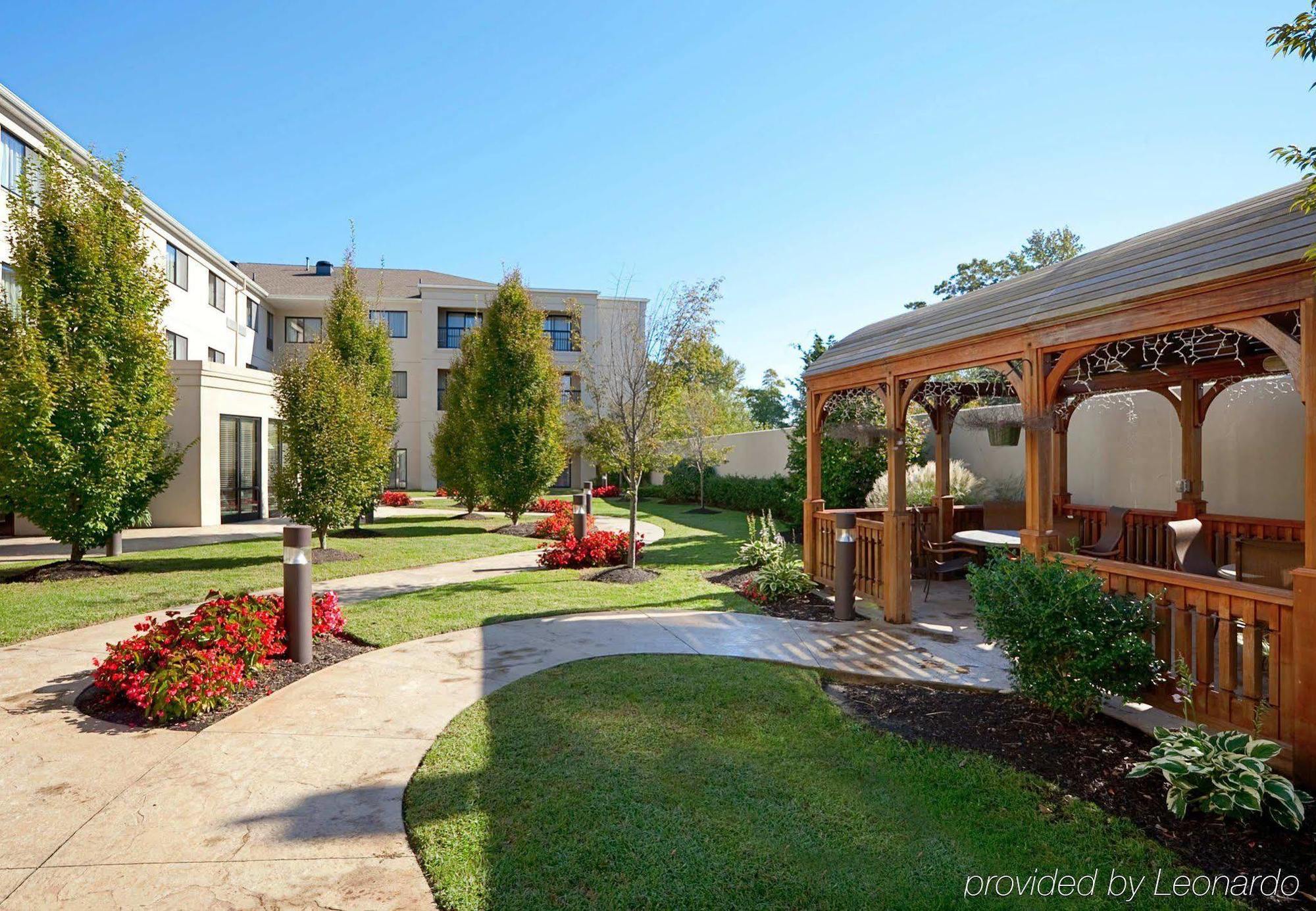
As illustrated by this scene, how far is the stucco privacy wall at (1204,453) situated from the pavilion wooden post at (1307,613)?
5370 millimetres

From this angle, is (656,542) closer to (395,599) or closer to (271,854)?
(395,599)

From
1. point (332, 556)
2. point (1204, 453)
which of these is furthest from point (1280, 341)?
point (332, 556)

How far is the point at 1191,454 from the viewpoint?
805 cm

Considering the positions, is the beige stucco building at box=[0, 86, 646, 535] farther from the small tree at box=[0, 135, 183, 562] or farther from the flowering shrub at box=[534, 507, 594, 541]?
the flowering shrub at box=[534, 507, 594, 541]

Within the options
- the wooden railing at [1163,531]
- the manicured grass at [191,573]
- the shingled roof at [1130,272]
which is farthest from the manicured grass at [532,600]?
the wooden railing at [1163,531]

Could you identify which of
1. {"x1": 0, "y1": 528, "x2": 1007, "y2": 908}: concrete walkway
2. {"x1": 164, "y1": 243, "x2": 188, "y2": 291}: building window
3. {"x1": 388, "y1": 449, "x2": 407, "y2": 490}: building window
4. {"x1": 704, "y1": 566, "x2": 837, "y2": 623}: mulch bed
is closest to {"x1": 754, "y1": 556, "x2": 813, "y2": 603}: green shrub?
{"x1": 704, "y1": 566, "x2": 837, "y2": 623}: mulch bed

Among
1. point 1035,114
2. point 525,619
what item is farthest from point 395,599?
point 1035,114

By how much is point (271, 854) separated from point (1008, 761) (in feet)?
12.3

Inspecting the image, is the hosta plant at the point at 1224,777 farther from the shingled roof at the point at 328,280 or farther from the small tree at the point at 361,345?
the shingled roof at the point at 328,280

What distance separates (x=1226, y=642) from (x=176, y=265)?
24136 mm

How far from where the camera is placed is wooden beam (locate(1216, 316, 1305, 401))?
373 centimetres

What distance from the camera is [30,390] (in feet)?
29.3

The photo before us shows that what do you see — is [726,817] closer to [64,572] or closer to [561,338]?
[64,572]

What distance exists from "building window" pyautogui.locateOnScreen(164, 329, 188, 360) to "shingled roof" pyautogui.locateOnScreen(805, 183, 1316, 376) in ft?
64.0
